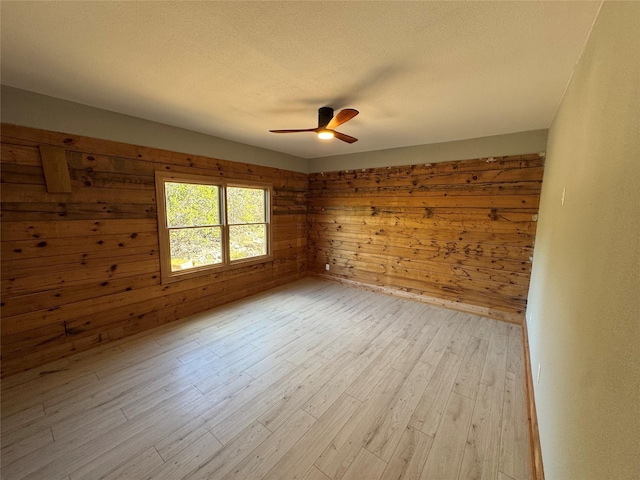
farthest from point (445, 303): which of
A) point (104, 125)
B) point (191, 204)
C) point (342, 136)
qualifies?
point (104, 125)

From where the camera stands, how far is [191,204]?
3.42 meters

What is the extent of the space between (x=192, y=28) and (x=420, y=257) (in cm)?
380

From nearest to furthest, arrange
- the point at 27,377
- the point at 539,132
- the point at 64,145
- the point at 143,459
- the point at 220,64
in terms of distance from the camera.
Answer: the point at 143,459 < the point at 220,64 < the point at 27,377 < the point at 64,145 < the point at 539,132

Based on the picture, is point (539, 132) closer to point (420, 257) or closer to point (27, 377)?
point (420, 257)

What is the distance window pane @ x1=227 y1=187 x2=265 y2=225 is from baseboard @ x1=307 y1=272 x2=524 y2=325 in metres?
1.97

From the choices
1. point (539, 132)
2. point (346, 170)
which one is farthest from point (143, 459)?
point (539, 132)

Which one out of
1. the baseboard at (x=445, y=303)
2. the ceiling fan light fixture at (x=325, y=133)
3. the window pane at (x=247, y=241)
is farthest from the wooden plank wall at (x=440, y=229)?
the ceiling fan light fixture at (x=325, y=133)

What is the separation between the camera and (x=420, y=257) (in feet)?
13.1

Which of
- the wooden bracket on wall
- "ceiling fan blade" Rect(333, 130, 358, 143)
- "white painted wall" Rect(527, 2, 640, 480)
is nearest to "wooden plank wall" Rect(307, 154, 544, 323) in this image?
"ceiling fan blade" Rect(333, 130, 358, 143)

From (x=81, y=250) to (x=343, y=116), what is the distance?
293cm

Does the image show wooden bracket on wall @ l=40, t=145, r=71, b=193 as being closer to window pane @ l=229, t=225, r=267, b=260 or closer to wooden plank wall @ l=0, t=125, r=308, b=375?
wooden plank wall @ l=0, t=125, r=308, b=375

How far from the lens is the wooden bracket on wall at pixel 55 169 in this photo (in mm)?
2285

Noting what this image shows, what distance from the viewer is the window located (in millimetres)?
3189

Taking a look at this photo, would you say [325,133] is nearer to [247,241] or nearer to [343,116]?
[343,116]
